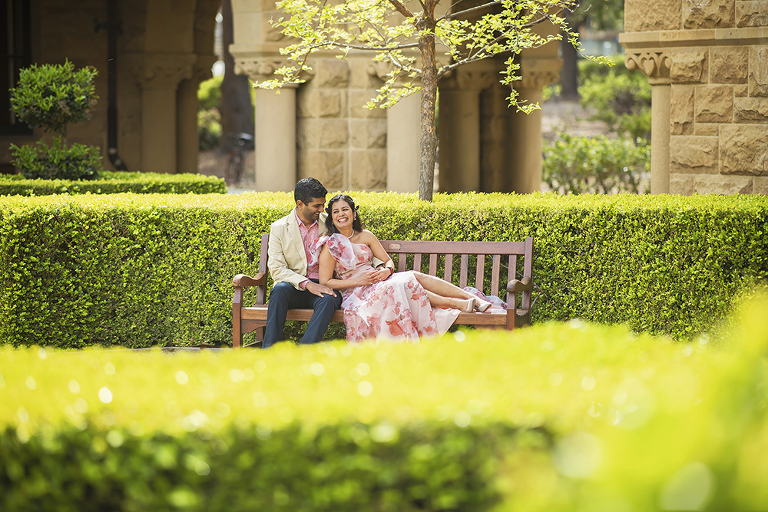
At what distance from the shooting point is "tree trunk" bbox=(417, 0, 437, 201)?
670cm

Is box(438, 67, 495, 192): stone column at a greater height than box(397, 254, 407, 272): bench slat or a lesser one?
greater

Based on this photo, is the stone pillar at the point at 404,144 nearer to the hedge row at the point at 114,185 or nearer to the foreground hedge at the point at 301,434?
the hedge row at the point at 114,185

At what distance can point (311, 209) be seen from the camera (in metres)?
5.76

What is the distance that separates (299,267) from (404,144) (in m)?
3.79

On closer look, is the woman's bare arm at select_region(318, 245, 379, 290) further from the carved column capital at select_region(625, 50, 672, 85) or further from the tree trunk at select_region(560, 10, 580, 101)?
the tree trunk at select_region(560, 10, 580, 101)

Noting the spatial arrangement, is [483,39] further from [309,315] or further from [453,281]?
[309,315]

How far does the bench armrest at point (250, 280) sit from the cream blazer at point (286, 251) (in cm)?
15

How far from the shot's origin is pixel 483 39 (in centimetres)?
674

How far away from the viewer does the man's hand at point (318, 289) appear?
5566 mm

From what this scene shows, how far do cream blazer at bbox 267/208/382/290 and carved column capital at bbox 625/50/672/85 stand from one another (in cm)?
378

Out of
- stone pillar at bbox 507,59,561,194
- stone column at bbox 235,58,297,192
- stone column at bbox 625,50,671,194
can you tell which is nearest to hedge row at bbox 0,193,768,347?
stone column at bbox 625,50,671,194

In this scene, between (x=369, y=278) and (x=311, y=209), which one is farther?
(x=311, y=209)

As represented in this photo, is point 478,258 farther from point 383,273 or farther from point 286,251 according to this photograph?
point 286,251

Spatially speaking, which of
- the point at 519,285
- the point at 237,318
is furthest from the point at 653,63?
the point at 237,318
